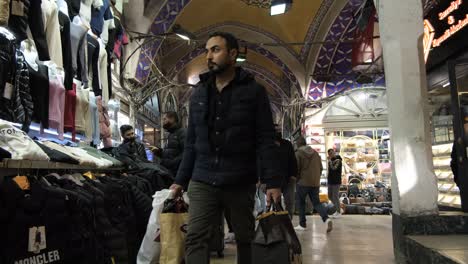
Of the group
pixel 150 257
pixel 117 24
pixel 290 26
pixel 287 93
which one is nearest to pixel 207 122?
pixel 150 257

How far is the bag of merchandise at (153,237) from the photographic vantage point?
11.0ft

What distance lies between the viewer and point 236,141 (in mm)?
2262

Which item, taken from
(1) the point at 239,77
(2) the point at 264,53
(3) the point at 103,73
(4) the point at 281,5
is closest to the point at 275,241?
(1) the point at 239,77

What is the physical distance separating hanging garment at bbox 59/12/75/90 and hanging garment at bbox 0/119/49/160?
1534 millimetres

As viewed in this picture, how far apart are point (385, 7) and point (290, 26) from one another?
29.4 ft

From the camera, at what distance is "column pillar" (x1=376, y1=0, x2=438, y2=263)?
3678 mm

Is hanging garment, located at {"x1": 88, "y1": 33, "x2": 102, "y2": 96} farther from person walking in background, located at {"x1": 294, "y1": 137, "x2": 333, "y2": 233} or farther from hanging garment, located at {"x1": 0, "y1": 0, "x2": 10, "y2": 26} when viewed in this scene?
person walking in background, located at {"x1": 294, "y1": 137, "x2": 333, "y2": 233}

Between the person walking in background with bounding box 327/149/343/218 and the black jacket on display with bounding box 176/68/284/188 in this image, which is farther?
the person walking in background with bounding box 327/149/343/218

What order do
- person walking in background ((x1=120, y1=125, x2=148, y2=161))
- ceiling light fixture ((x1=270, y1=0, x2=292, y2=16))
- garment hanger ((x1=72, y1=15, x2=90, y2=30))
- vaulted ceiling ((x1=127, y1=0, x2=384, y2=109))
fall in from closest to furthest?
1. garment hanger ((x1=72, y1=15, x2=90, y2=30))
2. person walking in background ((x1=120, y1=125, x2=148, y2=161))
3. ceiling light fixture ((x1=270, y1=0, x2=292, y2=16))
4. vaulted ceiling ((x1=127, y1=0, x2=384, y2=109))

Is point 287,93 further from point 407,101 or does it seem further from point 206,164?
point 206,164

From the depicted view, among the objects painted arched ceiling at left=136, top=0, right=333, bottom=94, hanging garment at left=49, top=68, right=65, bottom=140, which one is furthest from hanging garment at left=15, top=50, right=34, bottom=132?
painted arched ceiling at left=136, top=0, right=333, bottom=94

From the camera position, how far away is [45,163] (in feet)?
9.66

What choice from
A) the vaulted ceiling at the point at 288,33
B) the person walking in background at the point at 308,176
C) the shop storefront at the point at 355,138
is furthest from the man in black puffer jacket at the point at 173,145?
the shop storefront at the point at 355,138

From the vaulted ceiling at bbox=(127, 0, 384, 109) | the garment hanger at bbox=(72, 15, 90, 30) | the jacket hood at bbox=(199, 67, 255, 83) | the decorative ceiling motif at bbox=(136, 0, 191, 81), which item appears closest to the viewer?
the jacket hood at bbox=(199, 67, 255, 83)
